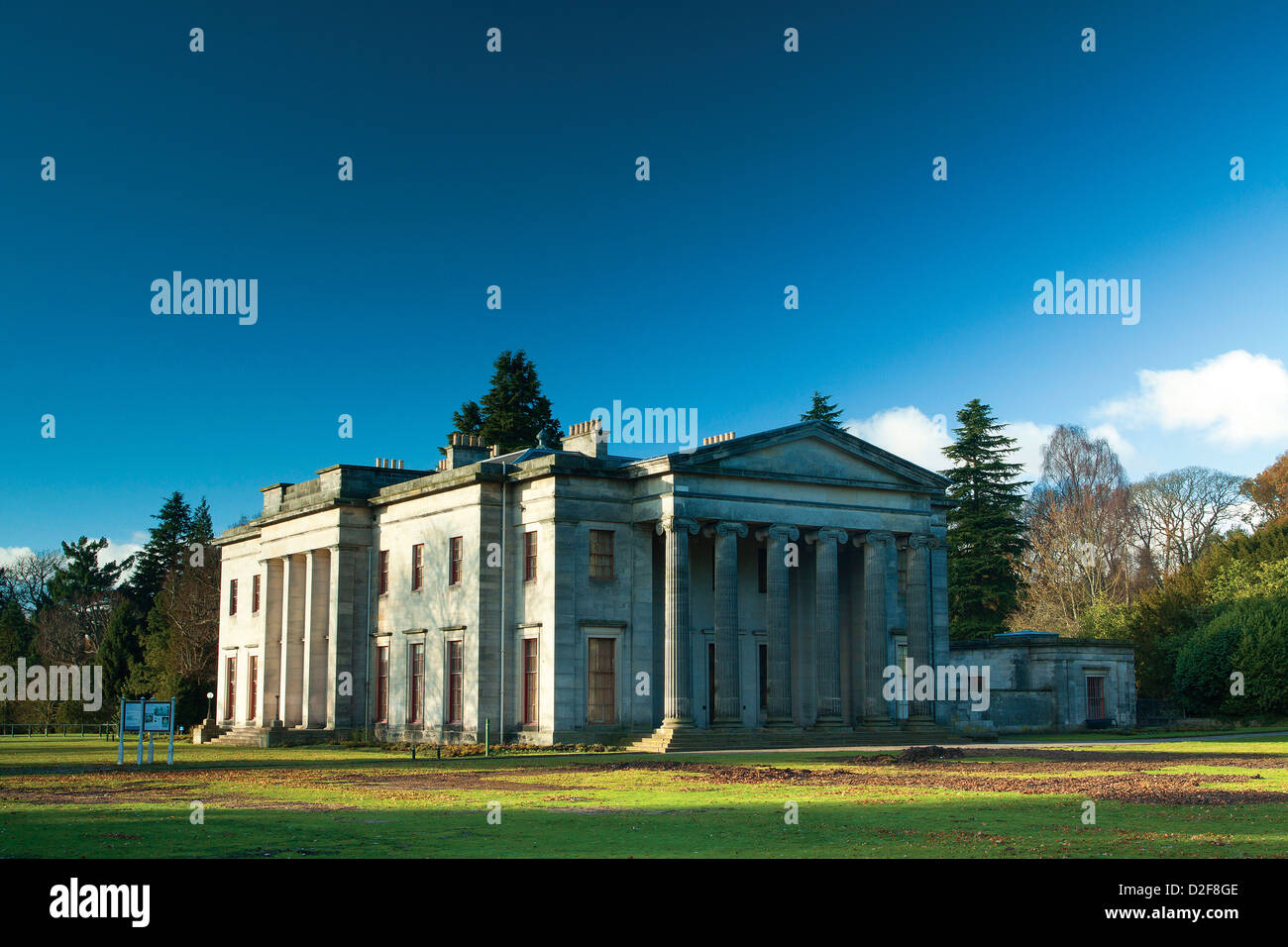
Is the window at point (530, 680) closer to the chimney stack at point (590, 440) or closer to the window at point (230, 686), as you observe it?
the chimney stack at point (590, 440)

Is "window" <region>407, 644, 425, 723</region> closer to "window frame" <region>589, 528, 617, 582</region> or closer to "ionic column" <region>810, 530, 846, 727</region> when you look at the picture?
"window frame" <region>589, 528, 617, 582</region>

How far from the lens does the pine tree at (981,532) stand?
71.4m

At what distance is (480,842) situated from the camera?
15.7 meters

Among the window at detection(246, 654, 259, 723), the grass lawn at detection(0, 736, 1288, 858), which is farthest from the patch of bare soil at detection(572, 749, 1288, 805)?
the window at detection(246, 654, 259, 723)

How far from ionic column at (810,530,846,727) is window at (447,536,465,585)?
518 inches

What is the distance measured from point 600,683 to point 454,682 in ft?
19.8

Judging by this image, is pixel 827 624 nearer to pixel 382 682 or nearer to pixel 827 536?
pixel 827 536

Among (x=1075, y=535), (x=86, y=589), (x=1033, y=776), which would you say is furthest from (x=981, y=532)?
(x=86, y=589)

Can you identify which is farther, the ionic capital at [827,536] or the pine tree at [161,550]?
the pine tree at [161,550]

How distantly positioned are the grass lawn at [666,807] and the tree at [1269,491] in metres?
47.9

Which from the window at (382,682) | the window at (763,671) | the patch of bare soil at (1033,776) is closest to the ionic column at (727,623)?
the window at (763,671)

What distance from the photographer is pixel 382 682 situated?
5222 centimetres
